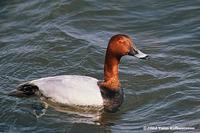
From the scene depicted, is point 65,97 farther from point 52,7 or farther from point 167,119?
point 52,7

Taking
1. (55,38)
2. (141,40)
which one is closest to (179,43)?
(141,40)

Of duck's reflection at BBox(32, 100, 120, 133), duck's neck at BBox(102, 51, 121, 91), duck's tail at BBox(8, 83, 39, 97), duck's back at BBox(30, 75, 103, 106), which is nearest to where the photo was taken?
duck's reflection at BBox(32, 100, 120, 133)

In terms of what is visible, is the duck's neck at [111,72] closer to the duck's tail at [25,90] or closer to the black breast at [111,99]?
the black breast at [111,99]

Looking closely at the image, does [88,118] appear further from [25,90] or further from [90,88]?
[25,90]

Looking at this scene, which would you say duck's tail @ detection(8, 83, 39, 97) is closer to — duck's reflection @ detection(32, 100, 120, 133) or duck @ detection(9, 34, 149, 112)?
duck @ detection(9, 34, 149, 112)

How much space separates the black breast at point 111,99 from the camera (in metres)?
7.79

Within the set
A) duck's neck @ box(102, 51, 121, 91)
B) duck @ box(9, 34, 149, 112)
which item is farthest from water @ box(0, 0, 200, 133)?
duck's neck @ box(102, 51, 121, 91)

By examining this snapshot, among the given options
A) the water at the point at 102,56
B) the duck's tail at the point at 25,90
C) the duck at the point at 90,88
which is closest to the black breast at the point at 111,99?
the duck at the point at 90,88

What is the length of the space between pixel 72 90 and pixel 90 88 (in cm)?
23

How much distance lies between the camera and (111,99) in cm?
783

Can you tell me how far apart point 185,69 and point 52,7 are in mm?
3428

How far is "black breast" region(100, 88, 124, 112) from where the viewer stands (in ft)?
25.5

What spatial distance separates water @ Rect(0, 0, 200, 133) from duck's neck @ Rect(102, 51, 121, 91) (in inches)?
11.9

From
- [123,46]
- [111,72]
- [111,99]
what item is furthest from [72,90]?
[123,46]
